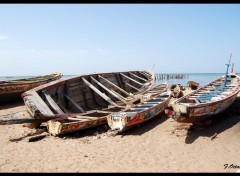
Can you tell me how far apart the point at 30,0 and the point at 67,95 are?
21.6 ft

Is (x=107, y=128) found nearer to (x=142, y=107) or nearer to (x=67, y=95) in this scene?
(x=142, y=107)

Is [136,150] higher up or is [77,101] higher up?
[77,101]

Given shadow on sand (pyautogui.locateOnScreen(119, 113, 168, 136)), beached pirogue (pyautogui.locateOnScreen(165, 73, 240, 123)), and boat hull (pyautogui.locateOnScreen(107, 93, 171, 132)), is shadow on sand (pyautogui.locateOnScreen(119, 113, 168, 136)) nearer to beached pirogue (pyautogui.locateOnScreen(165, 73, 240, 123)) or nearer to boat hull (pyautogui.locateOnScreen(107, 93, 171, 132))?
boat hull (pyautogui.locateOnScreen(107, 93, 171, 132))

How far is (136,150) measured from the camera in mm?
7625

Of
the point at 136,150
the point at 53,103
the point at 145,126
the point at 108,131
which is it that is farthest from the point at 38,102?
the point at 145,126

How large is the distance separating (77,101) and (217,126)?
636 cm

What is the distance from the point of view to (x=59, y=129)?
28.2 feet

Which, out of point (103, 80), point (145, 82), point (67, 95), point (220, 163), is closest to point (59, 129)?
point (67, 95)

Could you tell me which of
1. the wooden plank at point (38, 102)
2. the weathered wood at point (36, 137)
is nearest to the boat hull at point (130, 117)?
the wooden plank at point (38, 102)

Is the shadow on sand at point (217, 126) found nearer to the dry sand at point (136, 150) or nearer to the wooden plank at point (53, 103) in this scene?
the dry sand at point (136, 150)

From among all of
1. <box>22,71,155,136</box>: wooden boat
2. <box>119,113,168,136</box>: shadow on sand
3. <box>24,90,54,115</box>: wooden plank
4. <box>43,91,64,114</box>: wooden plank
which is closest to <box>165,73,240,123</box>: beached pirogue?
<box>119,113,168,136</box>: shadow on sand

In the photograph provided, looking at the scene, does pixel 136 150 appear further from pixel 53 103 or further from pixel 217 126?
pixel 53 103

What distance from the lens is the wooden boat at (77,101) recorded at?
29.1 ft

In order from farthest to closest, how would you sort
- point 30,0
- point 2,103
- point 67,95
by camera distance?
1. point 2,103
2. point 67,95
3. point 30,0
